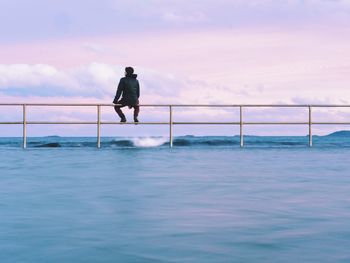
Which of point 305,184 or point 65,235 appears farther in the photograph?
point 305,184

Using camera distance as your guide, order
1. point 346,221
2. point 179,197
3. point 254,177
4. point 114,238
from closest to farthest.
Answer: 1. point 114,238
2. point 346,221
3. point 179,197
4. point 254,177

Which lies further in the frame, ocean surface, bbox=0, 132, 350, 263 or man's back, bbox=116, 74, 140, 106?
man's back, bbox=116, 74, 140, 106

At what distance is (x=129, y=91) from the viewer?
13055 millimetres

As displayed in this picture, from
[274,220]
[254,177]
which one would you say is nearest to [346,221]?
[274,220]

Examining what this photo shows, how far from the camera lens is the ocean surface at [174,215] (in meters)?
3.03

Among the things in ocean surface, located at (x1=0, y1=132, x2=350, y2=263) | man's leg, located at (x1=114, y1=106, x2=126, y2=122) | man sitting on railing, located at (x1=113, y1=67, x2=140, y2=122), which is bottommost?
ocean surface, located at (x1=0, y1=132, x2=350, y2=263)

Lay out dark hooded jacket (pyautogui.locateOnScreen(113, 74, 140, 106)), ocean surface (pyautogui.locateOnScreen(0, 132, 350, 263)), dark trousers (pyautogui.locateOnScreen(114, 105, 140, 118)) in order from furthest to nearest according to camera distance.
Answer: dark trousers (pyautogui.locateOnScreen(114, 105, 140, 118)), dark hooded jacket (pyautogui.locateOnScreen(113, 74, 140, 106)), ocean surface (pyautogui.locateOnScreen(0, 132, 350, 263))

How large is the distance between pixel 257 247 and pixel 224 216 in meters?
1.02

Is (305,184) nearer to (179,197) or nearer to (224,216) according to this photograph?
(179,197)

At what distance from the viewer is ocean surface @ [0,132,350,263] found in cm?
303

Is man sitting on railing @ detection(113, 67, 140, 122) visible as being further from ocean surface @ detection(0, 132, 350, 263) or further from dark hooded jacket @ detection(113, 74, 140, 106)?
ocean surface @ detection(0, 132, 350, 263)

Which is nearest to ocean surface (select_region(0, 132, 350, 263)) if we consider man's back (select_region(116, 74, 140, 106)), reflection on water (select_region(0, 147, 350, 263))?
reflection on water (select_region(0, 147, 350, 263))

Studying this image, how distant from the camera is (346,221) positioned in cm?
394

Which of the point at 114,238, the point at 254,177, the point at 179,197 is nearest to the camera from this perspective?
the point at 114,238
